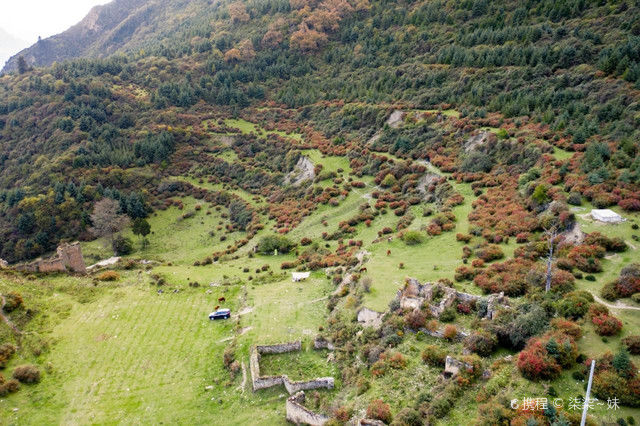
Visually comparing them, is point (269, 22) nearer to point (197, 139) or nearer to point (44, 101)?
point (197, 139)

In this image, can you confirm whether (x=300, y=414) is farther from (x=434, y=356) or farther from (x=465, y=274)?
(x=465, y=274)

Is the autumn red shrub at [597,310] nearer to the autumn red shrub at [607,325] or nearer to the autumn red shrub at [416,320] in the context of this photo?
the autumn red shrub at [607,325]

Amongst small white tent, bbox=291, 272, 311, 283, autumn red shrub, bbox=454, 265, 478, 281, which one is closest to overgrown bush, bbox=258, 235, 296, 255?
small white tent, bbox=291, 272, 311, 283

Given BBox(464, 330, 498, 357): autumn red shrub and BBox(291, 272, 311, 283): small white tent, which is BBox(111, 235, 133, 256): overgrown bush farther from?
BBox(464, 330, 498, 357): autumn red shrub

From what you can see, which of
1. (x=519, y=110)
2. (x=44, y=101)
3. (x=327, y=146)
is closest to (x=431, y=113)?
(x=519, y=110)

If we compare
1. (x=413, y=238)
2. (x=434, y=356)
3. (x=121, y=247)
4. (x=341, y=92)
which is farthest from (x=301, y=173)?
(x=434, y=356)
